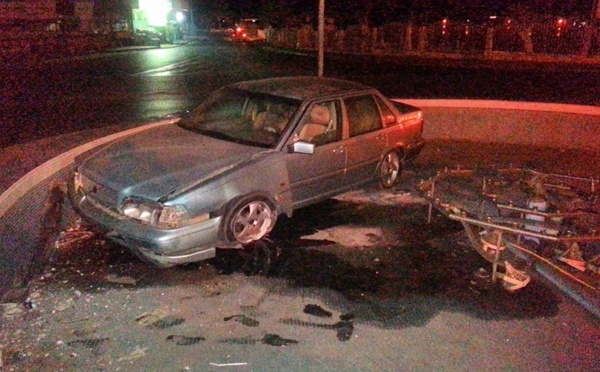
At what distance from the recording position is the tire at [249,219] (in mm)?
5062

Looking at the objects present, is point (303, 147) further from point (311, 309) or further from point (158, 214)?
point (311, 309)

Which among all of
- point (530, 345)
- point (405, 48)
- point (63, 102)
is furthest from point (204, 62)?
point (530, 345)

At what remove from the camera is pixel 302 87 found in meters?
6.46

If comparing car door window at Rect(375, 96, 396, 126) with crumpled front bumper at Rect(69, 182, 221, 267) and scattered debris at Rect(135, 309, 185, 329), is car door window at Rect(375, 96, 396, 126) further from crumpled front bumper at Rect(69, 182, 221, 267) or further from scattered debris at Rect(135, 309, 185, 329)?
scattered debris at Rect(135, 309, 185, 329)

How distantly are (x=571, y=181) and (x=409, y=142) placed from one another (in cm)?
232


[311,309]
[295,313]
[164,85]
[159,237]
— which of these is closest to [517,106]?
[311,309]

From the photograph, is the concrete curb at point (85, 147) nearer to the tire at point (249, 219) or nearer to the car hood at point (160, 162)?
the car hood at point (160, 162)

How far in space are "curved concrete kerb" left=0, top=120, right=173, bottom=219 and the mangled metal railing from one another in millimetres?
4027

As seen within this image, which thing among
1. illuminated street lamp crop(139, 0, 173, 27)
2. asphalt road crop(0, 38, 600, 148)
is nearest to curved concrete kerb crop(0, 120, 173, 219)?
asphalt road crop(0, 38, 600, 148)

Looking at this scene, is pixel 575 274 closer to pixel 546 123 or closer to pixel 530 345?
pixel 530 345

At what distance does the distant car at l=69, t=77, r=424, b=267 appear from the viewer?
475 cm

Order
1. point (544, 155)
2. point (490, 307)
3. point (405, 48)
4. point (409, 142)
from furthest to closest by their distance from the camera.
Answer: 1. point (405, 48)
2. point (544, 155)
3. point (409, 142)
4. point (490, 307)

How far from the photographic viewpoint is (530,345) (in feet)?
13.2

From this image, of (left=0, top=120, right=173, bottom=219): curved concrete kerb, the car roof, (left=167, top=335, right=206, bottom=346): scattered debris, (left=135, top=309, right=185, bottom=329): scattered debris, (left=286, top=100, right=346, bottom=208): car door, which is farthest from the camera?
the car roof
